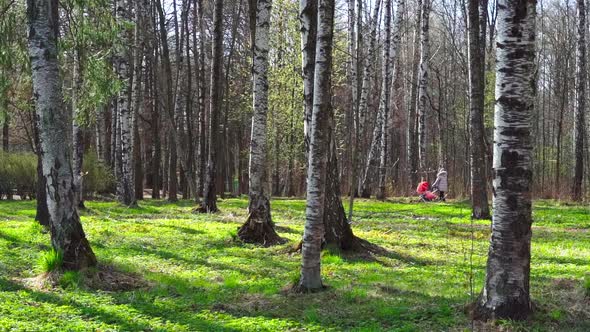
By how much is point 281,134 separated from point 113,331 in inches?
954

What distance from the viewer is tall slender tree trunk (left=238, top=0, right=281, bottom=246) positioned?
409 inches

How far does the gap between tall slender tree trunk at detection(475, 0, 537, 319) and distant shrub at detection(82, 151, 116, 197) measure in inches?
788

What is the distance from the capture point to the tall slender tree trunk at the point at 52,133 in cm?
725

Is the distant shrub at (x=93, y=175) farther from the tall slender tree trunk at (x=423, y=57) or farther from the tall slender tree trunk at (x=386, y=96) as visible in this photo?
the tall slender tree trunk at (x=423, y=57)

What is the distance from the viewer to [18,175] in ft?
73.3

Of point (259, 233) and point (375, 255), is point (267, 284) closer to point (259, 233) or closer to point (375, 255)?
point (375, 255)

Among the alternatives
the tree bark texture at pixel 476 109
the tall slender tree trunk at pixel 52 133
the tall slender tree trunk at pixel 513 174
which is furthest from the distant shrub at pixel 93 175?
the tall slender tree trunk at pixel 513 174

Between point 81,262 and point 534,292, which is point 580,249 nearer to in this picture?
point 534,292

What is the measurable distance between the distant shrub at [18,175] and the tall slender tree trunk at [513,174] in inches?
823

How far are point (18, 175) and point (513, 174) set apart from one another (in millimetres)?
21411

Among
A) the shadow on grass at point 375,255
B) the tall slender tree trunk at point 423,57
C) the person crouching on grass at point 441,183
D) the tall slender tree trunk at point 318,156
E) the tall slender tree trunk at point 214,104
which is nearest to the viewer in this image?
the tall slender tree trunk at point 318,156

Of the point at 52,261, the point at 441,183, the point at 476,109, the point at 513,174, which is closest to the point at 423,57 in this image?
the point at 441,183

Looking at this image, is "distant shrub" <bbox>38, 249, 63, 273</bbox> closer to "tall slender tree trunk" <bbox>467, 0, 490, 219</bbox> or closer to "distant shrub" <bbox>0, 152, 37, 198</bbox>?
"tall slender tree trunk" <bbox>467, 0, 490, 219</bbox>

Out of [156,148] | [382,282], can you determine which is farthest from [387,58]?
[382,282]
